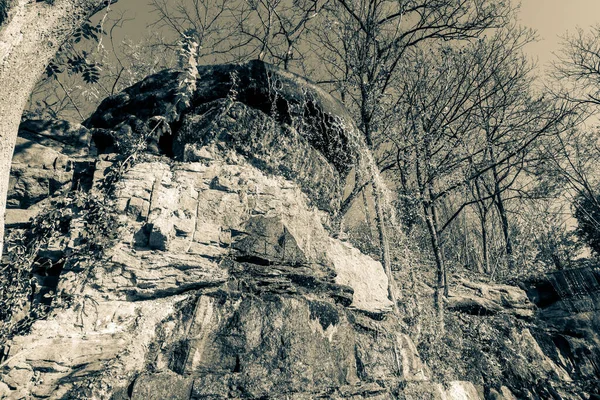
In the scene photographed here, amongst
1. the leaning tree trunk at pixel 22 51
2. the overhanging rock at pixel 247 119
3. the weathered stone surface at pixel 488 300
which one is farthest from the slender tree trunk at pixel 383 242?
the leaning tree trunk at pixel 22 51

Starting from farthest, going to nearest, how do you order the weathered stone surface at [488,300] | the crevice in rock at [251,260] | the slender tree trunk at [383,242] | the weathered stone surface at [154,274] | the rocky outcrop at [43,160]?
the weathered stone surface at [488,300]
the slender tree trunk at [383,242]
the crevice in rock at [251,260]
the rocky outcrop at [43,160]
the weathered stone surface at [154,274]

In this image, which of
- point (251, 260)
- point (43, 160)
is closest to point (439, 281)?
point (251, 260)

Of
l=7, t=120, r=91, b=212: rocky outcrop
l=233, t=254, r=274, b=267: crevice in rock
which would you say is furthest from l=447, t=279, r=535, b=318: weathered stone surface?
l=7, t=120, r=91, b=212: rocky outcrop

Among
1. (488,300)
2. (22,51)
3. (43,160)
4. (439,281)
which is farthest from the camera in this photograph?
(488,300)

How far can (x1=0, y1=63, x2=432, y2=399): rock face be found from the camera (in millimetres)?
2547

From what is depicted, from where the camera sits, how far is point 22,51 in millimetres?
2191

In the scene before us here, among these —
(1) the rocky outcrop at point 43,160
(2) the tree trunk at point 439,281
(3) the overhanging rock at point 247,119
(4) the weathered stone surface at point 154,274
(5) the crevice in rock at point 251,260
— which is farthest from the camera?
(2) the tree trunk at point 439,281

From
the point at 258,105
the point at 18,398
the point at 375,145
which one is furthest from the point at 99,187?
the point at 375,145

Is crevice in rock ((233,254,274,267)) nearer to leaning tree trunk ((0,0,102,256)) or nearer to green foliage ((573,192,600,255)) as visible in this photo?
leaning tree trunk ((0,0,102,256))

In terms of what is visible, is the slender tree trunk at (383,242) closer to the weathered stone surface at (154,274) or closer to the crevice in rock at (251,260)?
the crevice in rock at (251,260)

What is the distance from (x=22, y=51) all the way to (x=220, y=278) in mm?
2247

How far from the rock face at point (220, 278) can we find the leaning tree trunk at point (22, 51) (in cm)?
100

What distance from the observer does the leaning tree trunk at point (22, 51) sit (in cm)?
212

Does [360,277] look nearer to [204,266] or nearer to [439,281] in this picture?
[439,281]
